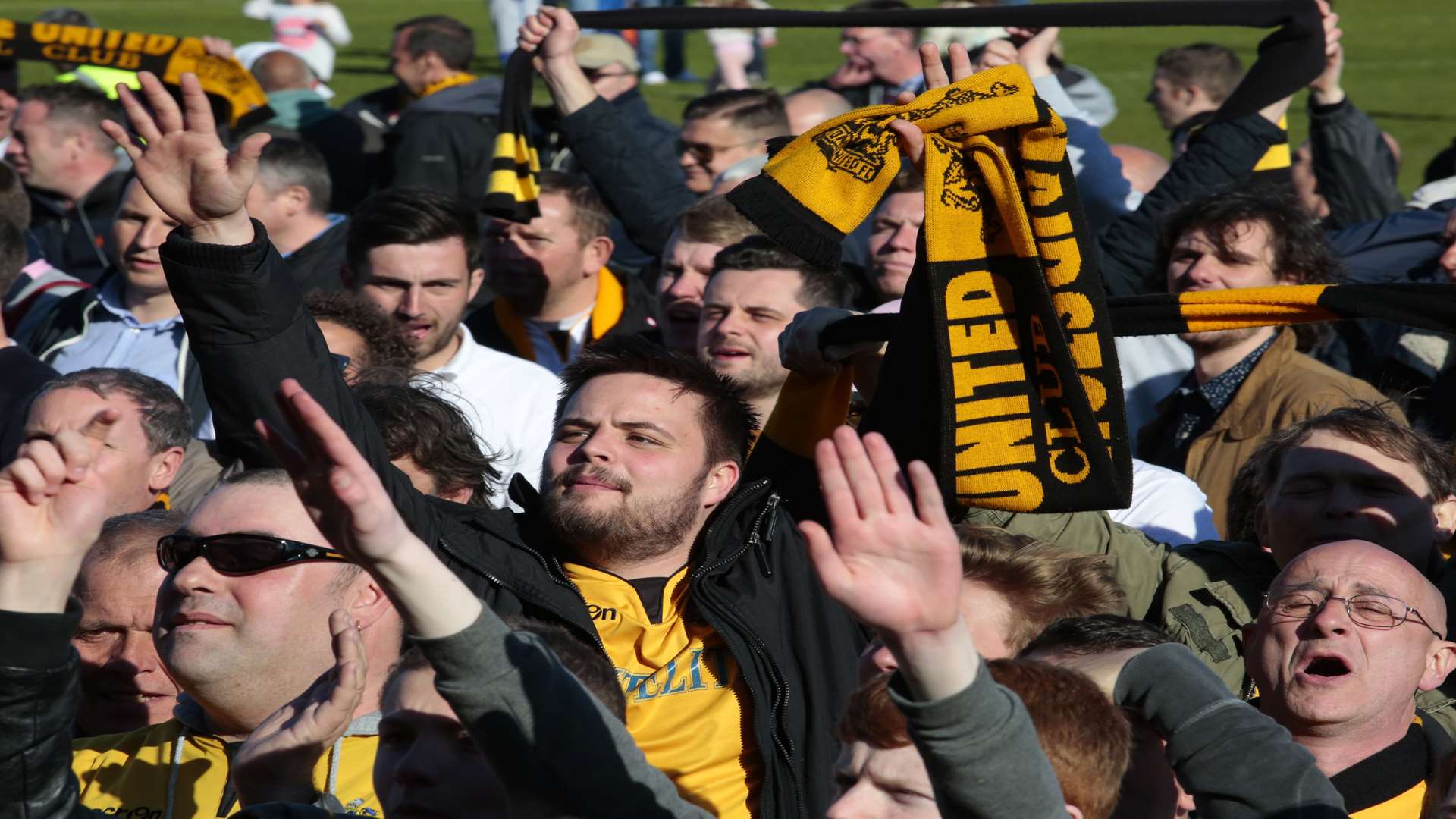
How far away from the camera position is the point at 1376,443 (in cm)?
407

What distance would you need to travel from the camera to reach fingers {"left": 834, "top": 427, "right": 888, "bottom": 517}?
7.33ft

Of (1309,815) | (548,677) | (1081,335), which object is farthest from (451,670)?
(1081,335)

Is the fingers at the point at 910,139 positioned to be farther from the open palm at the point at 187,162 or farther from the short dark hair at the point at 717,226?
the short dark hair at the point at 717,226

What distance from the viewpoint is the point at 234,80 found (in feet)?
25.6

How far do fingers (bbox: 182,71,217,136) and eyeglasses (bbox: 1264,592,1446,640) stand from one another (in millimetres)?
2307

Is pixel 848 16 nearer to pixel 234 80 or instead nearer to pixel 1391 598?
pixel 1391 598

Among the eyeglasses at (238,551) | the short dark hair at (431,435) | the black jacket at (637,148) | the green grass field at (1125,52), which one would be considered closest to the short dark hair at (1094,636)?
the eyeglasses at (238,551)

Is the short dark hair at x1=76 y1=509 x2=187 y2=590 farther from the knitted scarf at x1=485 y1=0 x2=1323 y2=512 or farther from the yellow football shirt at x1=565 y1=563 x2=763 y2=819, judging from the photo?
the knitted scarf at x1=485 y1=0 x2=1323 y2=512

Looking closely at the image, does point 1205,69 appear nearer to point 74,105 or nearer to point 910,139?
point 74,105

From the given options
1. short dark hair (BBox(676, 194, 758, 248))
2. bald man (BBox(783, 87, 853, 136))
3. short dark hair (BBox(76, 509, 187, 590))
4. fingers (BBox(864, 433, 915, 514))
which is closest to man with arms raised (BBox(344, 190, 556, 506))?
short dark hair (BBox(676, 194, 758, 248))

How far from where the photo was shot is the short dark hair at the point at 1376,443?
13.4ft

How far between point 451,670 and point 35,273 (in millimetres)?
5199

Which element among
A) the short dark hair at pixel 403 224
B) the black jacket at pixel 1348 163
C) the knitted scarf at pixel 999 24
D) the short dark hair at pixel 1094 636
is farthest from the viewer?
the black jacket at pixel 1348 163

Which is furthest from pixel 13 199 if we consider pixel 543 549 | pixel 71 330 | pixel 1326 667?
pixel 1326 667
